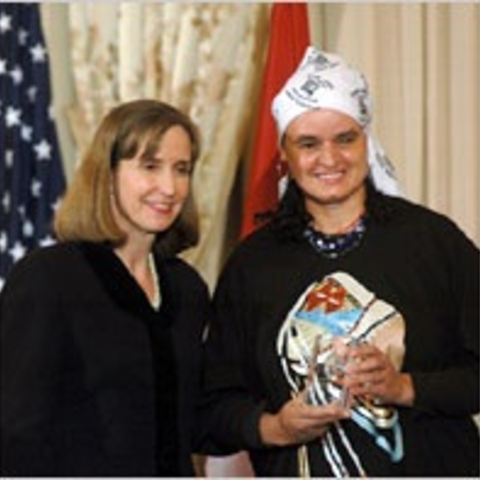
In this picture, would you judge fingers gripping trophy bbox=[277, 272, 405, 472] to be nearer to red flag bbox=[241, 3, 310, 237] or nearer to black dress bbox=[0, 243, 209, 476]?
black dress bbox=[0, 243, 209, 476]

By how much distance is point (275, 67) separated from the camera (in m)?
1.95

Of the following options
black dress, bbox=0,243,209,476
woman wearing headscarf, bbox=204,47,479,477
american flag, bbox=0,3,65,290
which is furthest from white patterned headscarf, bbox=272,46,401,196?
american flag, bbox=0,3,65,290

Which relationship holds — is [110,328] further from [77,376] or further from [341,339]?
[341,339]

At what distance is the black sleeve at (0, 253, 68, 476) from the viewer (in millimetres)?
1203

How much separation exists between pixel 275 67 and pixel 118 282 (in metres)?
0.83

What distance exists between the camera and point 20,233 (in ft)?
6.60

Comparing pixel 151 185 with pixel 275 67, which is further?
pixel 275 67

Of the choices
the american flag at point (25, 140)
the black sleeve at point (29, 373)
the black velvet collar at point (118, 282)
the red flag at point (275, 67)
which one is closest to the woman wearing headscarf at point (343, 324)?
the black velvet collar at point (118, 282)

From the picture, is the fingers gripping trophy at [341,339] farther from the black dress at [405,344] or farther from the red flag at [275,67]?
the red flag at [275,67]

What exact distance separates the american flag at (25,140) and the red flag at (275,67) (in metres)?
0.44

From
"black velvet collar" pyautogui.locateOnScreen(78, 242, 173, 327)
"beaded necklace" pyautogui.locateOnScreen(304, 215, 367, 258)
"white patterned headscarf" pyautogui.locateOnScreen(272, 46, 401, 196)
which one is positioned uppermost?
"white patterned headscarf" pyautogui.locateOnScreen(272, 46, 401, 196)

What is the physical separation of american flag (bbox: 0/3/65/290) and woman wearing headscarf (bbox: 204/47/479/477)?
758 mm

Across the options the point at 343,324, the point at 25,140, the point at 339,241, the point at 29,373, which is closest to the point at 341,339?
the point at 343,324

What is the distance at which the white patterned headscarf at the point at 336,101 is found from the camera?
1361 millimetres
